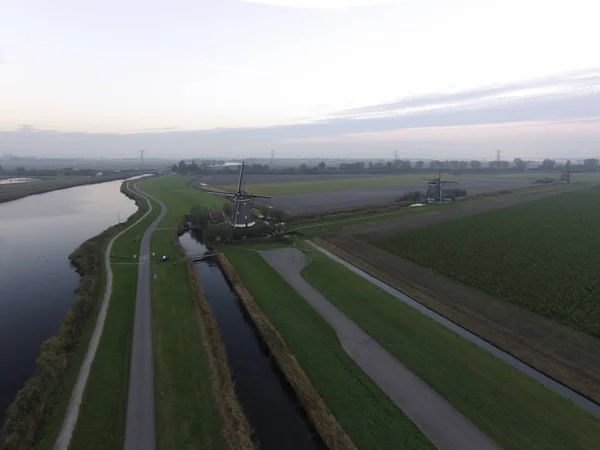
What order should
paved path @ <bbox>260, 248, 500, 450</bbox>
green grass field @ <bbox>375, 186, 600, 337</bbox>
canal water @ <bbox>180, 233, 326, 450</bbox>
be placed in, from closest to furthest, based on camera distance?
paved path @ <bbox>260, 248, 500, 450</bbox> < canal water @ <bbox>180, 233, 326, 450</bbox> < green grass field @ <bbox>375, 186, 600, 337</bbox>

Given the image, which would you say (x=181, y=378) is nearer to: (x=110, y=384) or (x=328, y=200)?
(x=110, y=384)

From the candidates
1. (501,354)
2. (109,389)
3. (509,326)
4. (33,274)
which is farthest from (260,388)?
(33,274)

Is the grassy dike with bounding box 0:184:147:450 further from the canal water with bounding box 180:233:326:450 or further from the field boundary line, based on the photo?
the field boundary line

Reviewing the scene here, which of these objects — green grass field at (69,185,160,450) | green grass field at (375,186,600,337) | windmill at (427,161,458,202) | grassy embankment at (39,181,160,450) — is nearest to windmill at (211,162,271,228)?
green grass field at (375,186,600,337)

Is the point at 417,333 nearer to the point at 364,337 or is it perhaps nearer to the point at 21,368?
the point at 364,337

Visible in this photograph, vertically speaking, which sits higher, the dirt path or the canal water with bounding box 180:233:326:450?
the dirt path

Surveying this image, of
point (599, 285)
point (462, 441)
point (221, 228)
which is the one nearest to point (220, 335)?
point (462, 441)

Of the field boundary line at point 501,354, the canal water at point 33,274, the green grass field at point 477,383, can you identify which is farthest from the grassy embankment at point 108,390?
the field boundary line at point 501,354
